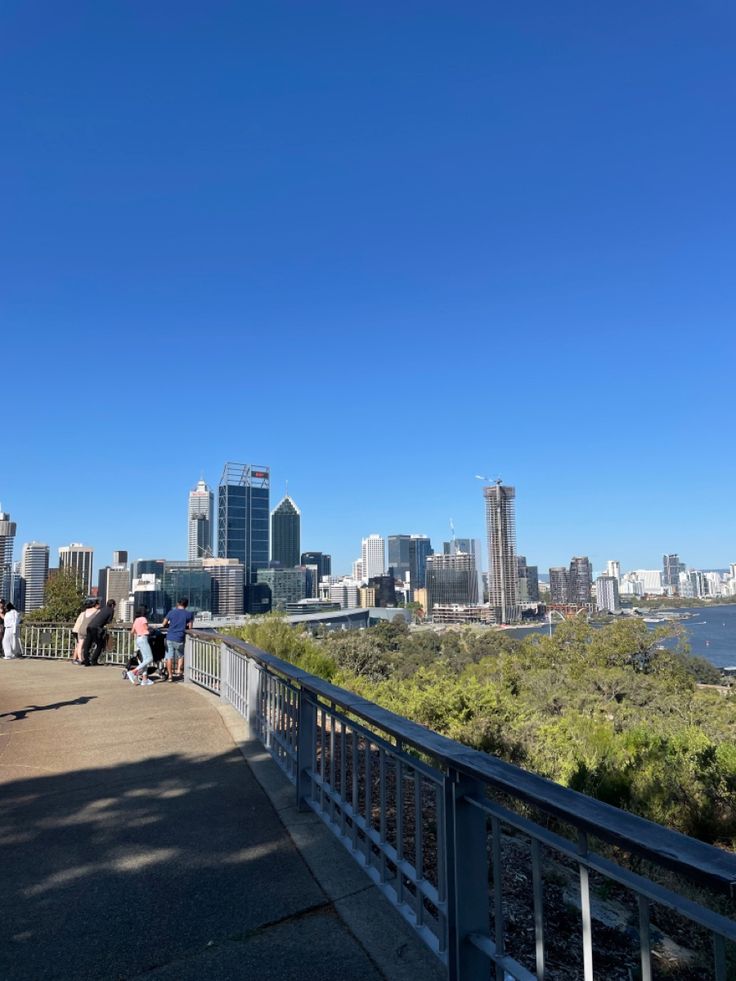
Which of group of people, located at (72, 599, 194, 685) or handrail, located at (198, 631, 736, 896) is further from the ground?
handrail, located at (198, 631, 736, 896)

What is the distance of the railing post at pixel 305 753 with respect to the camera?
4.71 meters

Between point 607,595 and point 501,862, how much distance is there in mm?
190013

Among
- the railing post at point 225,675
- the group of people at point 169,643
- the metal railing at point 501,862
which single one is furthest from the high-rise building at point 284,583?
the metal railing at point 501,862

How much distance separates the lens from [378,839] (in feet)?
10.8

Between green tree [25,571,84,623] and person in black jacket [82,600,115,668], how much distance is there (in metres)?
→ 24.5

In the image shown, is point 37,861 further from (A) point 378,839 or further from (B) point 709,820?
(B) point 709,820

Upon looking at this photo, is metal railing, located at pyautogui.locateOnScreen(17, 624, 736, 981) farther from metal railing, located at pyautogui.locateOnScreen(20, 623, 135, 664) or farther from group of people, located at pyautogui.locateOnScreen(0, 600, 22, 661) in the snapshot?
group of people, located at pyautogui.locateOnScreen(0, 600, 22, 661)

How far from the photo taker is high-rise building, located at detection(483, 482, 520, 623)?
166375 millimetres

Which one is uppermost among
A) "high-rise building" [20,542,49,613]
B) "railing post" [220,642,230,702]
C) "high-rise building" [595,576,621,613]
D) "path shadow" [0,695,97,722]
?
"high-rise building" [20,542,49,613]

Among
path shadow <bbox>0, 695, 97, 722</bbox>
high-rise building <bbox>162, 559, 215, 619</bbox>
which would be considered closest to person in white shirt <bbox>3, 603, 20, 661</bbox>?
path shadow <bbox>0, 695, 97, 722</bbox>

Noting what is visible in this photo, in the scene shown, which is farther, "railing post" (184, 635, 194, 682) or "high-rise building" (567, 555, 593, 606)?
"high-rise building" (567, 555, 593, 606)

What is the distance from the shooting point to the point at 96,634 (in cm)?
1471

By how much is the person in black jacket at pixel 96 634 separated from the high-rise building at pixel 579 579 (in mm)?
178787

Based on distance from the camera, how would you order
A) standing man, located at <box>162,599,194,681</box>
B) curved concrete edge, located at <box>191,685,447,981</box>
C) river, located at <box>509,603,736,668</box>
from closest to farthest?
1. curved concrete edge, located at <box>191,685,447,981</box>
2. standing man, located at <box>162,599,194,681</box>
3. river, located at <box>509,603,736,668</box>
